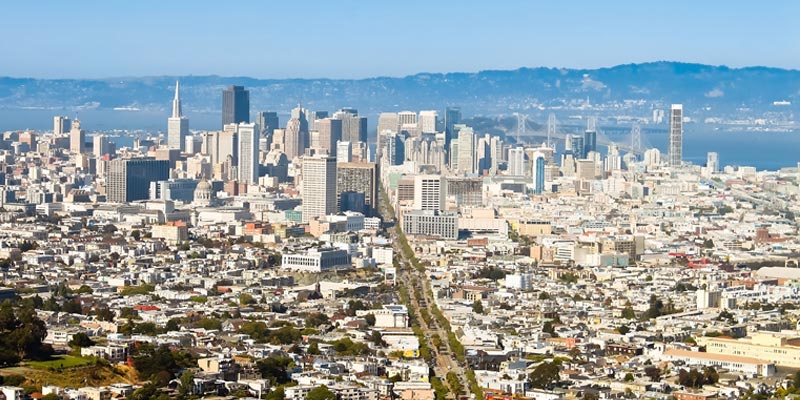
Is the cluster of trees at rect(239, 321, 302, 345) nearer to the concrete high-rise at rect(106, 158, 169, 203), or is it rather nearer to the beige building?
the beige building

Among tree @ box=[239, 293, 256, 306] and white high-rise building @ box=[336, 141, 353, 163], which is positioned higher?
white high-rise building @ box=[336, 141, 353, 163]

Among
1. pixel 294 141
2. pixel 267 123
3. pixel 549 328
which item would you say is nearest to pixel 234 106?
pixel 267 123

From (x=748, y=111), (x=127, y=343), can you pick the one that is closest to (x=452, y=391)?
(x=127, y=343)

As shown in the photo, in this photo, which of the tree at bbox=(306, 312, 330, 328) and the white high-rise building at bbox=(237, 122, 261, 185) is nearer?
the tree at bbox=(306, 312, 330, 328)

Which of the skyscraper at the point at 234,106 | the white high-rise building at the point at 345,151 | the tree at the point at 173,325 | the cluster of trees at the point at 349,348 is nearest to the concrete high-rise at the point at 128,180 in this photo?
the white high-rise building at the point at 345,151

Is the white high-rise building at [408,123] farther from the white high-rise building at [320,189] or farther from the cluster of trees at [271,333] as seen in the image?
the cluster of trees at [271,333]

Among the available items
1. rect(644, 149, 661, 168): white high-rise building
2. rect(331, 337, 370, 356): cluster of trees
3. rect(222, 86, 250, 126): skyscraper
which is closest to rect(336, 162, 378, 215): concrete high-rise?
rect(644, 149, 661, 168): white high-rise building

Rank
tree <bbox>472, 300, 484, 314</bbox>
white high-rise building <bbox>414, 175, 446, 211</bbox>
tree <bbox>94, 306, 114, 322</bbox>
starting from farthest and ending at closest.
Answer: white high-rise building <bbox>414, 175, 446, 211</bbox> < tree <bbox>472, 300, 484, 314</bbox> < tree <bbox>94, 306, 114, 322</bbox>

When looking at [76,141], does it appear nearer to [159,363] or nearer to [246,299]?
[246,299]
